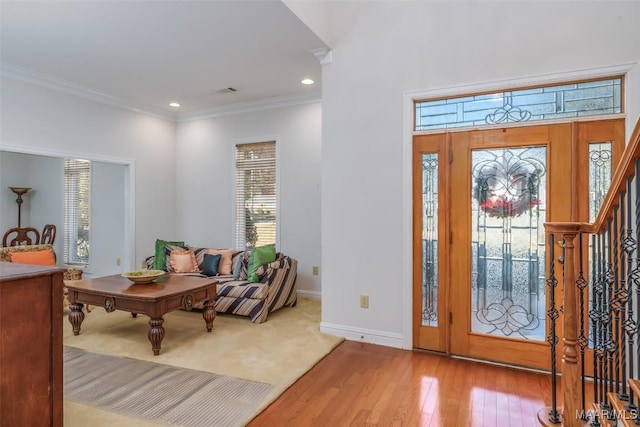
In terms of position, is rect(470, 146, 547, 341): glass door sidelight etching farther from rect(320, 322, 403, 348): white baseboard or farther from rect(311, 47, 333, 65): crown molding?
rect(311, 47, 333, 65): crown molding

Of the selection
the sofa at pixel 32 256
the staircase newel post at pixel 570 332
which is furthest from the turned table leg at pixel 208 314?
the staircase newel post at pixel 570 332

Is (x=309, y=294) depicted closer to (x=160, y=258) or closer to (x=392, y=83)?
(x=160, y=258)

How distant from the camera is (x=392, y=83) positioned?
3.42 meters

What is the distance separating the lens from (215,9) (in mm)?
3084

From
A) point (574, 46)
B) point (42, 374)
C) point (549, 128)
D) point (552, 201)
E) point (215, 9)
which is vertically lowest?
point (42, 374)

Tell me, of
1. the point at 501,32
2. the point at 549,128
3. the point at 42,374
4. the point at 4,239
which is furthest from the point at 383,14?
the point at 4,239

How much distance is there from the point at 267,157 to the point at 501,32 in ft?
11.7

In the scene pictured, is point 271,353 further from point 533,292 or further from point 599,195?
point 599,195

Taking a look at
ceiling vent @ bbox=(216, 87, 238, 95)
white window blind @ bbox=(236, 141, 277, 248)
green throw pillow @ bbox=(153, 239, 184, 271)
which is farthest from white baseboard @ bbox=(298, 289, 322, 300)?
ceiling vent @ bbox=(216, 87, 238, 95)

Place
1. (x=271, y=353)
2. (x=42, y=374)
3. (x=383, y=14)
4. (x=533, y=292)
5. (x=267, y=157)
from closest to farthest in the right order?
1. (x=42, y=374)
2. (x=533, y=292)
3. (x=271, y=353)
4. (x=383, y=14)
5. (x=267, y=157)

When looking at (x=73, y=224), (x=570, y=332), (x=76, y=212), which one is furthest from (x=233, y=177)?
(x=570, y=332)

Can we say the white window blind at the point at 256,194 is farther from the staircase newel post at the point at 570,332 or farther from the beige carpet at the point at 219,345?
the staircase newel post at the point at 570,332

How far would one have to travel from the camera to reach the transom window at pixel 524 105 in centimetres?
276

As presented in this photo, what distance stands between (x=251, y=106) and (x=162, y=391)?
4267mm
